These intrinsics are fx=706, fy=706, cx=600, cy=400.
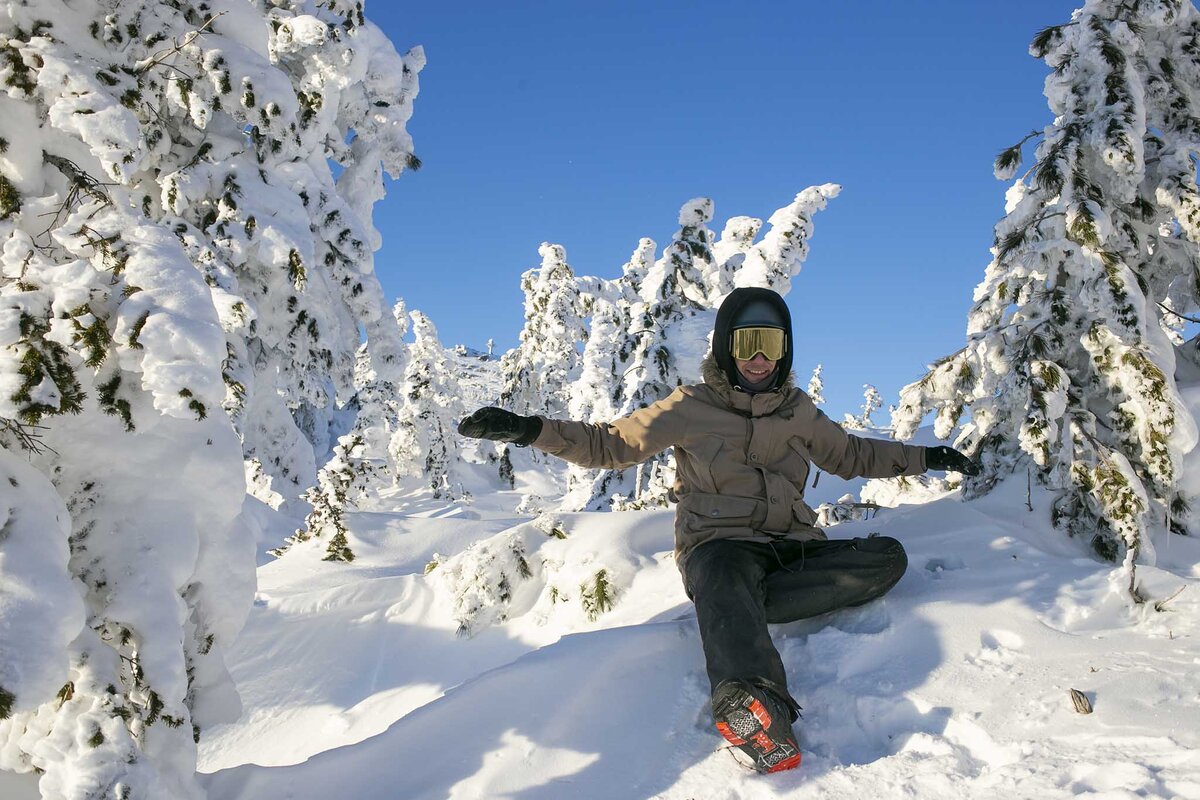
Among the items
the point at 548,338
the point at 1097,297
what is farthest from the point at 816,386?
the point at 1097,297

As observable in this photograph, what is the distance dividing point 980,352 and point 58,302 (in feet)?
20.5

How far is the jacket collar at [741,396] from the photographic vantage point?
454 cm

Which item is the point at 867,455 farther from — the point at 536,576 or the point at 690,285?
the point at 690,285

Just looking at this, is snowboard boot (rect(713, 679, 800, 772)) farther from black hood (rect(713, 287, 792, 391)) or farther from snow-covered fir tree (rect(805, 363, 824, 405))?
snow-covered fir tree (rect(805, 363, 824, 405))

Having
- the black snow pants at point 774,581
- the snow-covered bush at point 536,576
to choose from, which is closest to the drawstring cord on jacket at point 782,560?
the black snow pants at point 774,581

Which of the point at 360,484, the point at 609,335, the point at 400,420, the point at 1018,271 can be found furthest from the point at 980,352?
the point at 400,420

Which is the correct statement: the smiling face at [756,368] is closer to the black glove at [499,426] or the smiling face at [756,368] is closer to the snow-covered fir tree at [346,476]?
the black glove at [499,426]

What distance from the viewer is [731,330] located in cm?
470

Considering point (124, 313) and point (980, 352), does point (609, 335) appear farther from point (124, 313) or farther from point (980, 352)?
point (124, 313)

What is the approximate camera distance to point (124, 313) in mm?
2828

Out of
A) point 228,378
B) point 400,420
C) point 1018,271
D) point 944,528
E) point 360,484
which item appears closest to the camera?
point 944,528

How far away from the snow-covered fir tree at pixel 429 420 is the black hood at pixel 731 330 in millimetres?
27975

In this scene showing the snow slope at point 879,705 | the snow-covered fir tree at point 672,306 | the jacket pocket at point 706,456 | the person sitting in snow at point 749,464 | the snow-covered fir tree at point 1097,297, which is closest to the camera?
the snow slope at point 879,705

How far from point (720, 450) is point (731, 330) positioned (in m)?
0.82
